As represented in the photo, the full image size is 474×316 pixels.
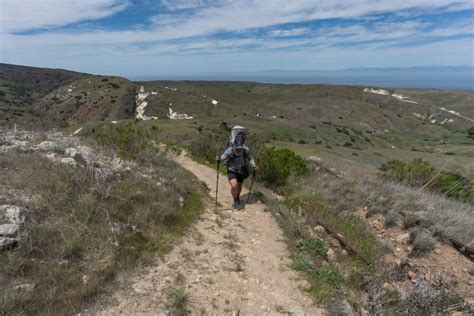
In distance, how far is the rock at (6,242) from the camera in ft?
12.5

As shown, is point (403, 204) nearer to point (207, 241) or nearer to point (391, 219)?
point (391, 219)

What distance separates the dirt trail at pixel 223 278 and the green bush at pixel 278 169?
4.05 m

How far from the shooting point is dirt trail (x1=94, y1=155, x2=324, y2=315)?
386 cm

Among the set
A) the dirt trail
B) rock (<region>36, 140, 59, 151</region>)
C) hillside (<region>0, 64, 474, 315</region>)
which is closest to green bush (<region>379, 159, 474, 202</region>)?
hillside (<region>0, 64, 474, 315</region>)

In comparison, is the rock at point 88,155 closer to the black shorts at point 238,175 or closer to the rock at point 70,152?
the rock at point 70,152

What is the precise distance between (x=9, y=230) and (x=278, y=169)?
7852 millimetres

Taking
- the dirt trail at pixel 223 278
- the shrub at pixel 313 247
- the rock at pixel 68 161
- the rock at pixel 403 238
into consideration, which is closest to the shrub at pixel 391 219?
the rock at pixel 403 238

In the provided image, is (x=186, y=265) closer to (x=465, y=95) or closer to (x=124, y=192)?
(x=124, y=192)

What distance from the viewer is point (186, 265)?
470 cm

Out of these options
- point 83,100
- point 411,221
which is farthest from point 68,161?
point 83,100

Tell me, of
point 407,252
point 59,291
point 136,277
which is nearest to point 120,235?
point 136,277

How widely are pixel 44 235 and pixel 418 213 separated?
24.1 ft

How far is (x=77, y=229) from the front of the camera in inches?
178

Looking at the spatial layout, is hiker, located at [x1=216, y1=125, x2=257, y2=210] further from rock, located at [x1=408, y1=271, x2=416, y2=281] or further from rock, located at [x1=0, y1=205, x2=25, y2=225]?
rock, located at [x1=0, y1=205, x2=25, y2=225]
